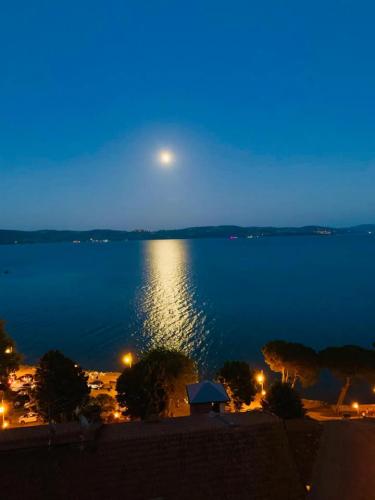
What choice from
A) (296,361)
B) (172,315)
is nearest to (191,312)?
(172,315)

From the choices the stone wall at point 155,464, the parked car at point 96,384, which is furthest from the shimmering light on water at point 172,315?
the stone wall at point 155,464

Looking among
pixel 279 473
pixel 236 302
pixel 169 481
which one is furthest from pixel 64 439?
pixel 236 302

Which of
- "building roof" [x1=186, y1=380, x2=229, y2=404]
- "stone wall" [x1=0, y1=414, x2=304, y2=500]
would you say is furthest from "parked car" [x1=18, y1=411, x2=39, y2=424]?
"stone wall" [x1=0, y1=414, x2=304, y2=500]

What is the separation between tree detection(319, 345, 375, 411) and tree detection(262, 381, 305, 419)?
1185cm

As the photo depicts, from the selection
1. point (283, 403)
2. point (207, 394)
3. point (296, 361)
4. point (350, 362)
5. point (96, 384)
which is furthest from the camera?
point (96, 384)

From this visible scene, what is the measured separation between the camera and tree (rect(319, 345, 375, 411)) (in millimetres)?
34875

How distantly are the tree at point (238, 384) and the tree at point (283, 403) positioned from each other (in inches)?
256

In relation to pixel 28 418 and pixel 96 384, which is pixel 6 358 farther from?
pixel 96 384

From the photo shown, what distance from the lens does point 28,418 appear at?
3325 centimetres

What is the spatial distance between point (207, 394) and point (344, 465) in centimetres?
954

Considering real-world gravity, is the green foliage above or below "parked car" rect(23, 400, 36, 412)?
above

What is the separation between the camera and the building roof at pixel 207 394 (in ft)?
71.5

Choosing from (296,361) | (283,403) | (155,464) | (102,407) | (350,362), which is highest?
(155,464)

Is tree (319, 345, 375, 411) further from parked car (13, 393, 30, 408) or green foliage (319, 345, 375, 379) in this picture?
parked car (13, 393, 30, 408)
